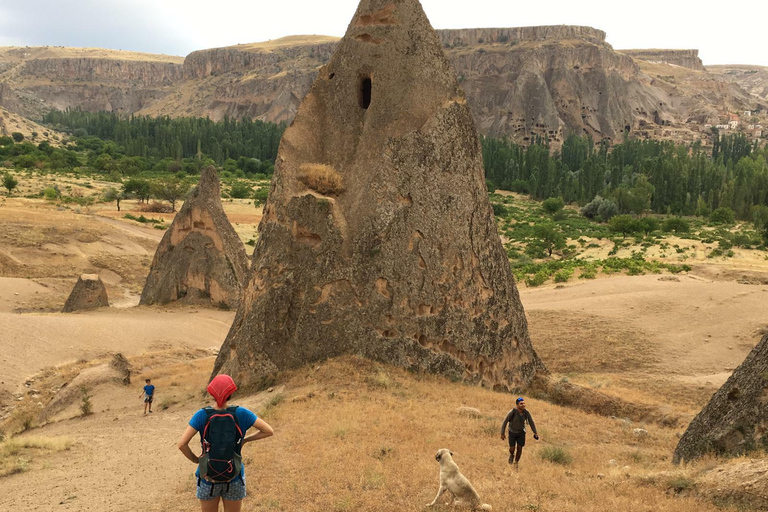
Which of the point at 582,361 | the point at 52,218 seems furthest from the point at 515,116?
the point at 582,361

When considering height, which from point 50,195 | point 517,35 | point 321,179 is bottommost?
point 50,195

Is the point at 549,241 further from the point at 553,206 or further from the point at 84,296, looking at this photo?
the point at 84,296

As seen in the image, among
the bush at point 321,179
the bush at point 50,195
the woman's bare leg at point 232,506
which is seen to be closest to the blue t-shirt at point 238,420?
the woman's bare leg at point 232,506

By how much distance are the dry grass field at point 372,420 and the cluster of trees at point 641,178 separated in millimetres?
53330

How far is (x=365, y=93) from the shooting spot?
1487 cm

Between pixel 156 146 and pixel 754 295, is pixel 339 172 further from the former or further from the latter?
pixel 156 146

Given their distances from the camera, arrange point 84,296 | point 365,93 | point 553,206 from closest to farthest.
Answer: point 365,93 < point 84,296 < point 553,206

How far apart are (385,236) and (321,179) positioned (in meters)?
2.18

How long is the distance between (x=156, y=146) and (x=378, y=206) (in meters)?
120

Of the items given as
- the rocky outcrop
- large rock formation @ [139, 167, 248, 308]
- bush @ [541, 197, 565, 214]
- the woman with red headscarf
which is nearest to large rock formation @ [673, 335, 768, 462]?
the woman with red headscarf

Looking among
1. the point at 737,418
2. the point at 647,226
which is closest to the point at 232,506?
the point at 737,418

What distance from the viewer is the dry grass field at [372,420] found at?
7.45m

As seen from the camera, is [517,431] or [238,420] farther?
[517,431]

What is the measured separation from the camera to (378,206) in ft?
42.3
